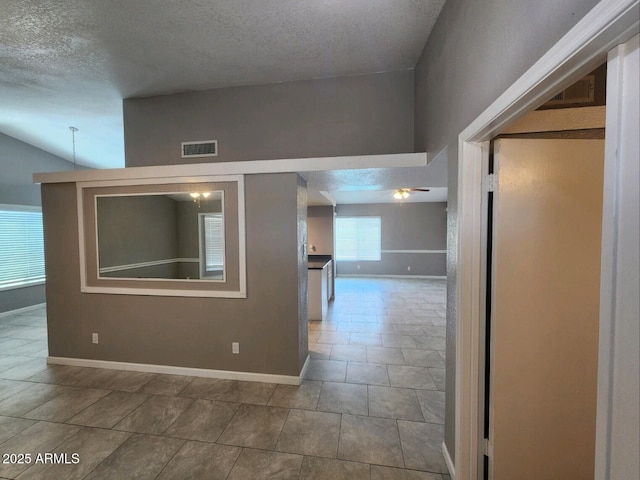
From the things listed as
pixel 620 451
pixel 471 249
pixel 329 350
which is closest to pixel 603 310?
pixel 620 451

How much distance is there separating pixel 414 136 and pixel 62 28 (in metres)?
3.15

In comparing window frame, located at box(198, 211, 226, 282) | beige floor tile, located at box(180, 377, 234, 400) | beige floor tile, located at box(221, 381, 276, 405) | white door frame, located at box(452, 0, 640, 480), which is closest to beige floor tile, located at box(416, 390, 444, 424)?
white door frame, located at box(452, 0, 640, 480)

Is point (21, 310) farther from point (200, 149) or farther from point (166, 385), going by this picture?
point (200, 149)

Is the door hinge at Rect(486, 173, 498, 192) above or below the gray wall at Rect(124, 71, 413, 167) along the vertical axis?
below

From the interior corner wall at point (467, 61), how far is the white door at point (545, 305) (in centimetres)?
30

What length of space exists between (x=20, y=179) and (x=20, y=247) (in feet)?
4.53

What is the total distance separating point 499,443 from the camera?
1.45 meters

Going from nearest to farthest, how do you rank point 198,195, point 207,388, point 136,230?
point 207,388, point 198,195, point 136,230

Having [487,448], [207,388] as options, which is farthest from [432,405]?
[207,388]

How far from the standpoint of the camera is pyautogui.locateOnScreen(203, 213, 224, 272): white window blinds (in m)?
2.78

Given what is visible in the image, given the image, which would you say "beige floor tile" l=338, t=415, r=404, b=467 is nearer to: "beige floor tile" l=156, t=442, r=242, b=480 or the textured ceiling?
"beige floor tile" l=156, t=442, r=242, b=480

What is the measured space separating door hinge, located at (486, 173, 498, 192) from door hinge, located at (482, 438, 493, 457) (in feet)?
4.72

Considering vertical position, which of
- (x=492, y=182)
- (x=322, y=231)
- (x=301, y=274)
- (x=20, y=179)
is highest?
(x=20, y=179)

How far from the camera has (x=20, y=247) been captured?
5.35 m
